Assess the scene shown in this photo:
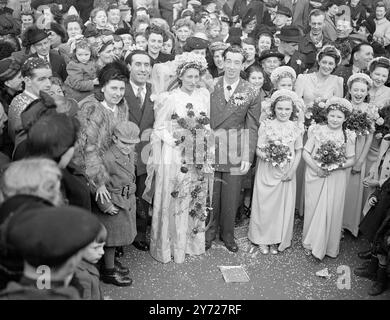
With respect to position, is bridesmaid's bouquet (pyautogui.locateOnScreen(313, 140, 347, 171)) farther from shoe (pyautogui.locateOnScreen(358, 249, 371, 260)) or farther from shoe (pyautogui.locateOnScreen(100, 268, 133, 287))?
shoe (pyautogui.locateOnScreen(100, 268, 133, 287))

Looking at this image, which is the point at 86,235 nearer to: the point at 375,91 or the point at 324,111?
the point at 324,111

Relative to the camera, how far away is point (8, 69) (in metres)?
4.86

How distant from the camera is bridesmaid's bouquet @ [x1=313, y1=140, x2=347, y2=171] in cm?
533

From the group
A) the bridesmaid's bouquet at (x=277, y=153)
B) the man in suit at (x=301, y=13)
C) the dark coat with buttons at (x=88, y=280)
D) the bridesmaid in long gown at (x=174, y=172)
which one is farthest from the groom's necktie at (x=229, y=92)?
the man in suit at (x=301, y=13)

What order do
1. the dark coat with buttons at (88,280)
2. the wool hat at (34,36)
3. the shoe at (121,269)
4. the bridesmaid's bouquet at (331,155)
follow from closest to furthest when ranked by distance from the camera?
the dark coat with buttons at (88,280)
the shoe at (121,269)
the bridesmaid's bouquet at (331,155)
the wool hat at (34,36)

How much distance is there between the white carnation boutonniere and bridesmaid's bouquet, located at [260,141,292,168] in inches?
21.9

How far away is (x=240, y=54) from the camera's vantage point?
5500 millimetres

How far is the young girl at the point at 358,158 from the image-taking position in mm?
5707

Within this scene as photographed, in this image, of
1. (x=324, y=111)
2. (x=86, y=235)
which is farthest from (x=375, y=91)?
(x=86, y=235)

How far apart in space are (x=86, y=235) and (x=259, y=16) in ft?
29.4

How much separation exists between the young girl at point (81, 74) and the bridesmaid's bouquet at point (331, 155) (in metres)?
2.74

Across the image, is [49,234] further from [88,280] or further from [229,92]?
[229,92]

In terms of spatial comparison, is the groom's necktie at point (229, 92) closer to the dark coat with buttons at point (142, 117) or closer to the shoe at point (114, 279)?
the dark coat with buttons at point (142, 117)

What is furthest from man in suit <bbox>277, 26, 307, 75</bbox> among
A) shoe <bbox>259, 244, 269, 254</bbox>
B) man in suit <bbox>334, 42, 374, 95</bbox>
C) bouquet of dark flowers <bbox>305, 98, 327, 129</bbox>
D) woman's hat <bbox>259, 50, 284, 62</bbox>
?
shoe <bbox>259, 244, 269, 254</bbox>
